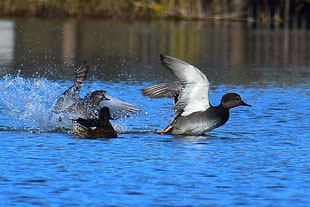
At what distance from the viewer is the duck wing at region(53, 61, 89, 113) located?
13188 mm

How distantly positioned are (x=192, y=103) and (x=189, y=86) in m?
0.39

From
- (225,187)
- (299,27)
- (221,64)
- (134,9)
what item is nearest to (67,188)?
(225,187)

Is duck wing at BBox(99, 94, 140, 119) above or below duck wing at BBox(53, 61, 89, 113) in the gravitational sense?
below

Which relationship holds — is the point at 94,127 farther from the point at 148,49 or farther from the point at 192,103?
the point at 148,49

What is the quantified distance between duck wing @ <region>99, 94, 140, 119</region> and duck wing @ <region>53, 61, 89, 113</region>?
2.16ft

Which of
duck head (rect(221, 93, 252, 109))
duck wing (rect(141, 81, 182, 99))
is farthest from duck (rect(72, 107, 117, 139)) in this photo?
duck head (rect(221, 93, 252, 109))

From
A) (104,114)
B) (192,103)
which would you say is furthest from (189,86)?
(104,114)

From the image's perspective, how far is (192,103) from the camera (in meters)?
12.9

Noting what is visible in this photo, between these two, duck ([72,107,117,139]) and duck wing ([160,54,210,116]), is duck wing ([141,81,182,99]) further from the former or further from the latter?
duck ([72,107,117,139])

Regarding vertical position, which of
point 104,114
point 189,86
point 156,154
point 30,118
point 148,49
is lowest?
point 148,49

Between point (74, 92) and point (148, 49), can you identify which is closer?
point (74, 92)

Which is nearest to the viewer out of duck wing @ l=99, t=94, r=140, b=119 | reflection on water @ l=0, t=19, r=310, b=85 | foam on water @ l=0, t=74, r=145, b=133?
foam on water @ l=0, t=74, r=145, b=133

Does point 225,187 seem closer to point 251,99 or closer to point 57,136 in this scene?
point 57,136

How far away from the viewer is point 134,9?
193 feet
